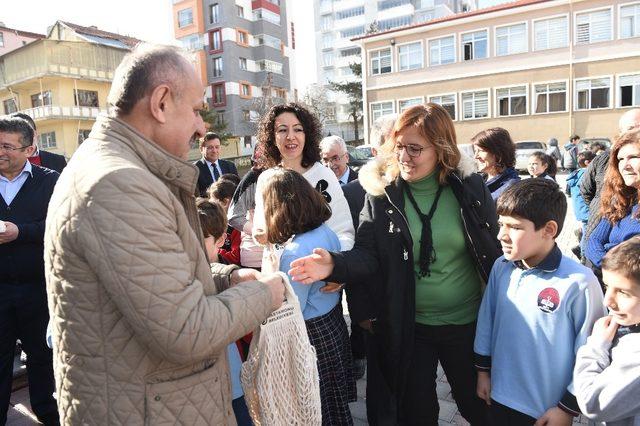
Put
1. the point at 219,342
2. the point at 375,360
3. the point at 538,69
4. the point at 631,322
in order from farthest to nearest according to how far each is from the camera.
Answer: the point at 538,69
the point at 375,360
the point at 631,322
the point at 219,342

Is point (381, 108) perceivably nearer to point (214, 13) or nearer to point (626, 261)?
point (214, 13)

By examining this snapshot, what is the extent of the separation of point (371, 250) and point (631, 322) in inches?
50.2

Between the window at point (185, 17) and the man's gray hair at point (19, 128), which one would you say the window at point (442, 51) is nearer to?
the window at point (185, 17)

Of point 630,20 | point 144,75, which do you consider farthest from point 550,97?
point 144,75

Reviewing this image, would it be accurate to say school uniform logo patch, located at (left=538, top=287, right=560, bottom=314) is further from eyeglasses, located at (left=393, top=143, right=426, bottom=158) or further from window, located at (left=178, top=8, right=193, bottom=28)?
window, located at (left=178, top=8, right=193, bottom=28)

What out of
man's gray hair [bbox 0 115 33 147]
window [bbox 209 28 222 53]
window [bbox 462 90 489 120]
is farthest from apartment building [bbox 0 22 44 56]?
man's gray hair [bbox 0 115 33 147]

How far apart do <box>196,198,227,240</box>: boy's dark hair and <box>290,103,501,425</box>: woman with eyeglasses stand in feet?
2.70

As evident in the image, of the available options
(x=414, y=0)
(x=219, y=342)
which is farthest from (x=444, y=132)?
(x=414, y=0)

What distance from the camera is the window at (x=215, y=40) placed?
44.8 m

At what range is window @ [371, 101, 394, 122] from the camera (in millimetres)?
30969

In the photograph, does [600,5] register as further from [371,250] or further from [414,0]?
[414,0]

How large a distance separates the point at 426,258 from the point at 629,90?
2764 cm

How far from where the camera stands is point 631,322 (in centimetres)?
179

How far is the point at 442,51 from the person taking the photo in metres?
28.6
